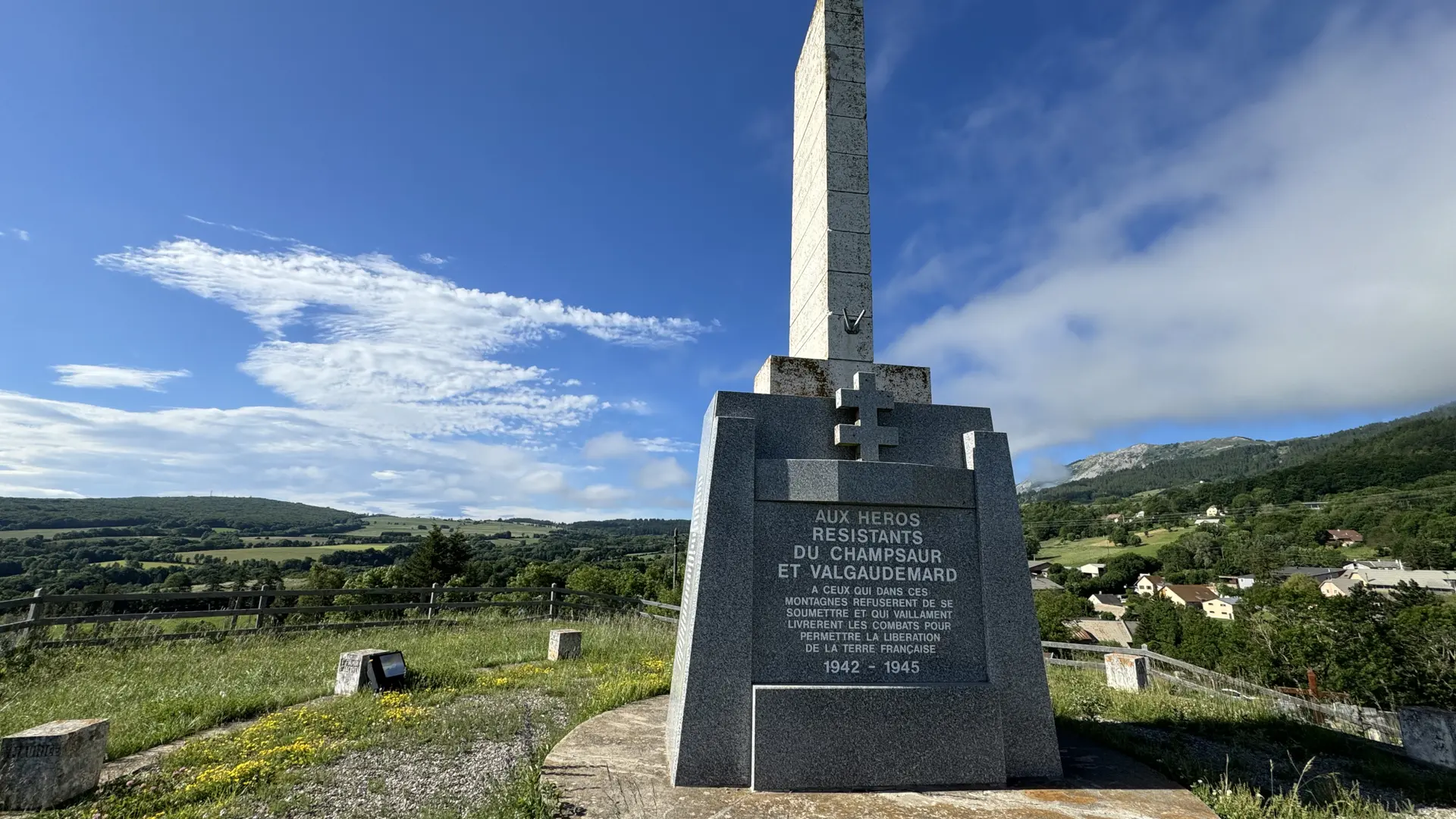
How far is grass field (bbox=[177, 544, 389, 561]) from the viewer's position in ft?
278

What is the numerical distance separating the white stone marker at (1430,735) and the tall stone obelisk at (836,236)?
661 centimetres

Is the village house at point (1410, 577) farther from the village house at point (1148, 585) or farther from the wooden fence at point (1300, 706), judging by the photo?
the wooden fence at point (1300, 706)

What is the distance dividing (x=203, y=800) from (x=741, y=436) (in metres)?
4.93

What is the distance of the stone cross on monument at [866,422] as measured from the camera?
5242mm

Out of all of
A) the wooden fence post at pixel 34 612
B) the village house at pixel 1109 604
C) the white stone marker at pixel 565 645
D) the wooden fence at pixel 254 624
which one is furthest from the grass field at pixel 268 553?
the village house at pixel 1109 604

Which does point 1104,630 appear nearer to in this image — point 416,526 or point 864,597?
point 864,597

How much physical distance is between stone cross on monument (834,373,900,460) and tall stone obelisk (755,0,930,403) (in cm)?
33

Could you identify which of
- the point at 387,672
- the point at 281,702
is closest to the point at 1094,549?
the point at 387,672

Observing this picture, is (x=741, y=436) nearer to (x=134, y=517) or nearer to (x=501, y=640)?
(x=501, y=640)

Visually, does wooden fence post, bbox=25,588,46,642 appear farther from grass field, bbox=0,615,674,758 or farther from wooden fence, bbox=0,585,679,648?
grass field, bbox=0,615,674,758

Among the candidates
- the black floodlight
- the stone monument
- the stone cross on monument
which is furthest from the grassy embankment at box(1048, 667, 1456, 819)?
the black floodlight

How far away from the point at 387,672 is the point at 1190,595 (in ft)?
360

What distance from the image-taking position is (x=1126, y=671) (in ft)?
38.5

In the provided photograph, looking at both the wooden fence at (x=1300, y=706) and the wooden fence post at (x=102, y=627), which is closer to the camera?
the wooden fence at (x=1300, y=706)
